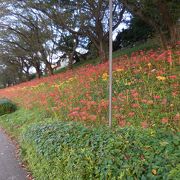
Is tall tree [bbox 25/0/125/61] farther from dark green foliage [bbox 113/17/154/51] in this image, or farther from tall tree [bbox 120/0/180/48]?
dark green foliage [bbox 113/17/154/51]

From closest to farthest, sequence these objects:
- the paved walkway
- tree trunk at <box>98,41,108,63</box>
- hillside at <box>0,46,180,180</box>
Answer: hillside at <box>0,46,180,180</box> < the paved walkway < tree trunk at <box>98,41,108,63</box>

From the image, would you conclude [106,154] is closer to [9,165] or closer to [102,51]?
[9,165]

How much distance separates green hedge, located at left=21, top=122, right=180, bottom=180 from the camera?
2.91 meters

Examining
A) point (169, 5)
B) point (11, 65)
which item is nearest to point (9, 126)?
point (169, 5)

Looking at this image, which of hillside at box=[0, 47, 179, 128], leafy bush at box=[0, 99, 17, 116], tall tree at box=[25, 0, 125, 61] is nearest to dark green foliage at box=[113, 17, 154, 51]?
tall tree at box=[25, 0, 125, 61]

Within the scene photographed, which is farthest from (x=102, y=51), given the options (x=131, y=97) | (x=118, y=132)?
(x=118, y=132)

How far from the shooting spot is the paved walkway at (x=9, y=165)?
5578 millimetres

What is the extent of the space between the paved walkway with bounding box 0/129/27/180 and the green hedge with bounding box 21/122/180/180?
0.78 metres

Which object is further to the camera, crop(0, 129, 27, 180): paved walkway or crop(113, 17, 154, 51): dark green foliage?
crop(113, 17, 154, 51): dark green foliage

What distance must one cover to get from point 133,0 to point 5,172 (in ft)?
32.9

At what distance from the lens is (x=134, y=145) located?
135 inches

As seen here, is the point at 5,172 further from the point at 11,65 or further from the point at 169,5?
the point at 11,65

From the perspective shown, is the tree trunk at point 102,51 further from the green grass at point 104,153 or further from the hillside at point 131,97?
the green grass at point 104,153

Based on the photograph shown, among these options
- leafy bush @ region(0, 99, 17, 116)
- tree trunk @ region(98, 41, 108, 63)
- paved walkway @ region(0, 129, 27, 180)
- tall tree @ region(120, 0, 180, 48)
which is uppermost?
tall tree @ region(120, 0, 180, 48)
